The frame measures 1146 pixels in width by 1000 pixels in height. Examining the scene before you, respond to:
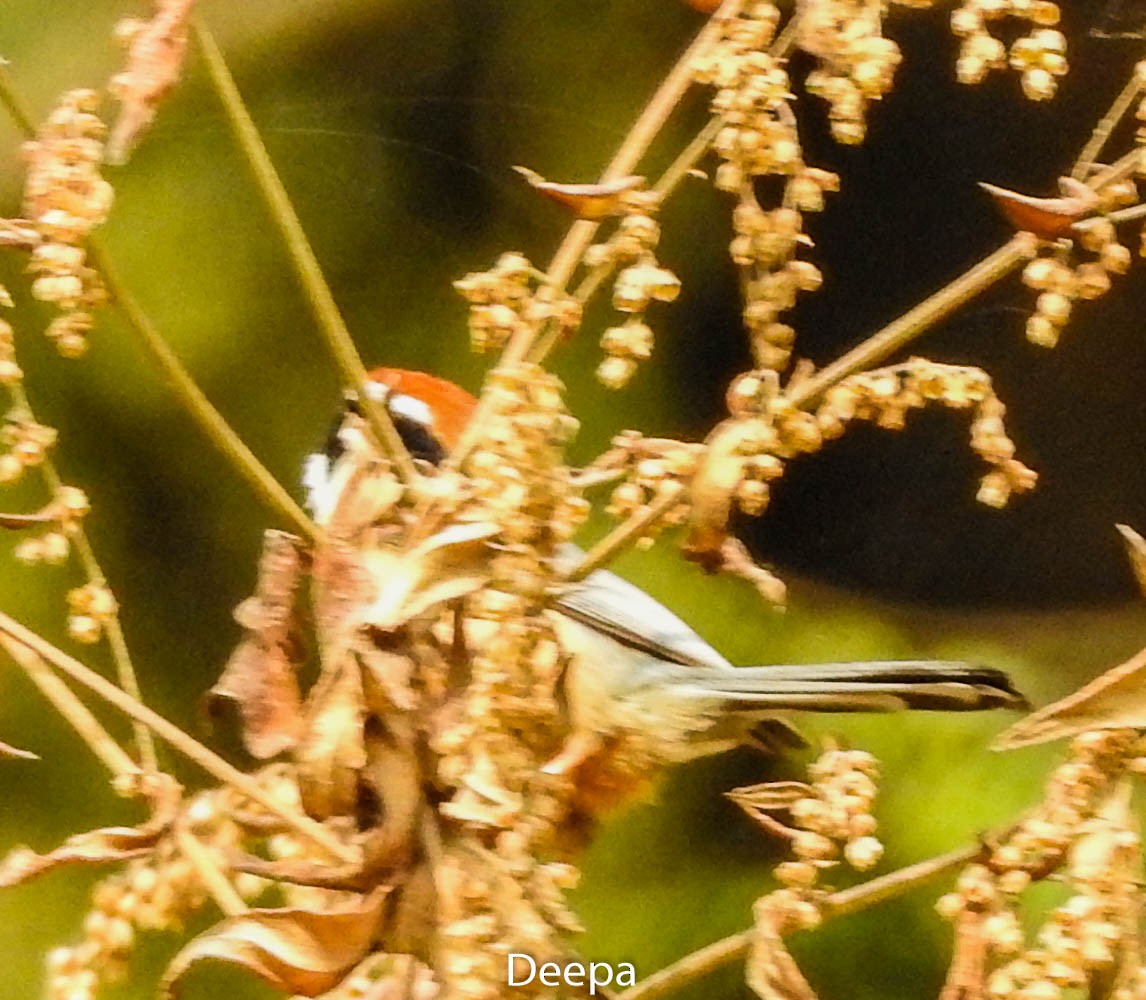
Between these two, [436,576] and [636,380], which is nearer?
[436,576]

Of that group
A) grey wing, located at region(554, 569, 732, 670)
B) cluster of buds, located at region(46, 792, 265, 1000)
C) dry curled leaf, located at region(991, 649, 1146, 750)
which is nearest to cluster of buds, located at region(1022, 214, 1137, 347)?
dry curled leaf, located at region(991, 649, 1146, 750)

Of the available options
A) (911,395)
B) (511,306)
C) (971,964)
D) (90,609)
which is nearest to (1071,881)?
(971,964)

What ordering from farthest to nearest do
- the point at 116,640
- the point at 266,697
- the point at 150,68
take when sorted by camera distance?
the point at 116,640 → the point at 266,697 → the point at 150,68

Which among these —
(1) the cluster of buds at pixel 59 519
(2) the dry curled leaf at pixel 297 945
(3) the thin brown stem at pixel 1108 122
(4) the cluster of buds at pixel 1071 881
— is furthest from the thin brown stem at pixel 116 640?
(3) the thin brown stem at pixel 1108 122

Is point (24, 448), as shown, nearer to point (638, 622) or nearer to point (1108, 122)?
point (638, 622)

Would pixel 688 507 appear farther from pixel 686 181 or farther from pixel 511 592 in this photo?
pixel 686 181

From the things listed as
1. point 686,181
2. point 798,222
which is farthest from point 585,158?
point 798,222

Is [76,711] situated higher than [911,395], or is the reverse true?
[911,395]
